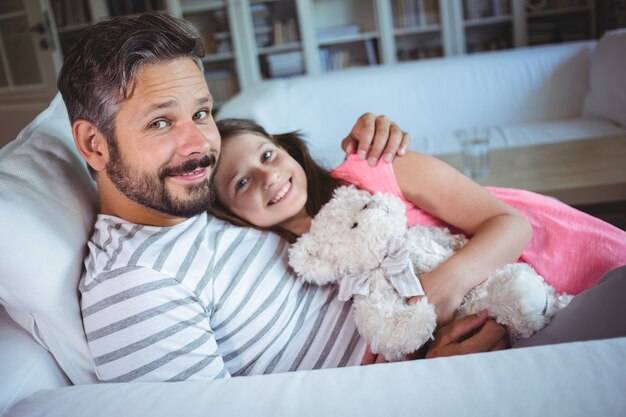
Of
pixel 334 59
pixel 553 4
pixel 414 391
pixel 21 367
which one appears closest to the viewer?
pixel 414 391

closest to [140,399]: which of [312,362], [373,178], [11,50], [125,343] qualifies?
[125,343]

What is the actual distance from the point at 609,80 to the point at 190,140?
2.46 meters

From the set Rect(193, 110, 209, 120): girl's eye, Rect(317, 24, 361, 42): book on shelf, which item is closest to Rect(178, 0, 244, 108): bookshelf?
Rect(317, 24, 361, 42): book on shelf

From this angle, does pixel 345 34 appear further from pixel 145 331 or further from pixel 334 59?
pixel 145 331

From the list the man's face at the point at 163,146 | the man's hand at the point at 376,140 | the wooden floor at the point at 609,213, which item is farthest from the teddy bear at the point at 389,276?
the wooden floor at the point at 609,213

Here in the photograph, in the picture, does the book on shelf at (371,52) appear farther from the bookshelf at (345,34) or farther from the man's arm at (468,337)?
the man's arm at (468,337)

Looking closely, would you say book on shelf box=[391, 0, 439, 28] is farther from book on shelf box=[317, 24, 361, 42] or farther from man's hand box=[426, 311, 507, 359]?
man's hand box=[426, 311, 507, 359]

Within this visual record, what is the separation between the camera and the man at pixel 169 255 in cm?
88

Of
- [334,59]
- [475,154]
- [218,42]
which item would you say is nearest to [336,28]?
[334,59]

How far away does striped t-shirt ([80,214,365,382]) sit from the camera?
0.87m

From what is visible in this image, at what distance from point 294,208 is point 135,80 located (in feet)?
1.30

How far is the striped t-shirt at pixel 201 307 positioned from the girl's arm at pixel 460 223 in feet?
0.65

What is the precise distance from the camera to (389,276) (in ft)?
3.26

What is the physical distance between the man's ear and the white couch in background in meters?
1.78
